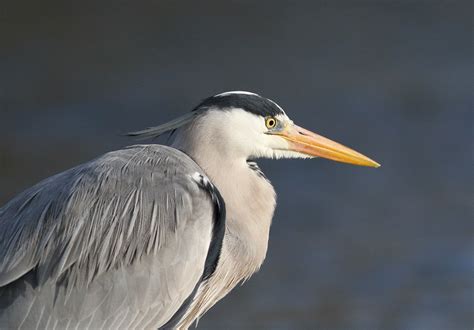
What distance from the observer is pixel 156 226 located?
14.1 feet

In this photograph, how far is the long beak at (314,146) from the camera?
15.5ft

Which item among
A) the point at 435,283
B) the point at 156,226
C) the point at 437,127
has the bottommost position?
the point at 435,283

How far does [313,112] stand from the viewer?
9039mm

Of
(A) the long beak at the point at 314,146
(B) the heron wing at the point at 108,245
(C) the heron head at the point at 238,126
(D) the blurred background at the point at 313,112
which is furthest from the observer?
(D) the blurred background at the point at 313,112

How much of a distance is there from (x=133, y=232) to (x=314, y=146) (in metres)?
0.93

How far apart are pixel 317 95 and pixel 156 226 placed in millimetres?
5141

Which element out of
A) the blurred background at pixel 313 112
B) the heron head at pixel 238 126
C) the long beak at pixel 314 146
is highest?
the heron head at pixel 238 126

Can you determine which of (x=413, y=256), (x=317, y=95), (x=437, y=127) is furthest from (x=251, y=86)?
(x=413, y=256)

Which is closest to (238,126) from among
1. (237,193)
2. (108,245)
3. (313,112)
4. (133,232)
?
(237,193)

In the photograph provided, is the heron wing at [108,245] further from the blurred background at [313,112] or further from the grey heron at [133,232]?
the blurred background at [313,112]

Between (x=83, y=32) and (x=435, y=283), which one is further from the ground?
(x=83, y=32)

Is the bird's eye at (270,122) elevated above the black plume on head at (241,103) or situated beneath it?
situated beneath

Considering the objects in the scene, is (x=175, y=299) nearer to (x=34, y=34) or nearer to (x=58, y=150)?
(x=58, y=150)

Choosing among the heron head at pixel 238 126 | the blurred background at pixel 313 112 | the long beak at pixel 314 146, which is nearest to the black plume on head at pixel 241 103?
the heron head at pixel 238 126
